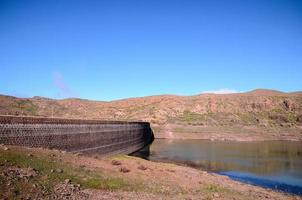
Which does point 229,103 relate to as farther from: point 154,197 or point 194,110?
point 154,197

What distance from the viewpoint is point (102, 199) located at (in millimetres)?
19047

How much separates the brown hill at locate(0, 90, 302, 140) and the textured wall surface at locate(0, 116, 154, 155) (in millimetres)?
67641

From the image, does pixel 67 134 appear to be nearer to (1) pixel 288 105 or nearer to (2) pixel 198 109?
(2) pixel 198 109

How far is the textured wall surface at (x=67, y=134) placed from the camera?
2712 centimetres

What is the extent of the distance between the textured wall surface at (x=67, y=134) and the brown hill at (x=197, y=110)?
6764 cm

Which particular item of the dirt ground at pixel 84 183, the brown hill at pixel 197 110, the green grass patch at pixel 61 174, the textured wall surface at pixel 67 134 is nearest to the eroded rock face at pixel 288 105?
the brown hill at pixel 197 110

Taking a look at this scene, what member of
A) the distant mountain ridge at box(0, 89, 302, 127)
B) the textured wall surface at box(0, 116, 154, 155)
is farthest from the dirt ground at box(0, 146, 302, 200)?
the distant mountain ridge at box(0, 89, 302, 127)

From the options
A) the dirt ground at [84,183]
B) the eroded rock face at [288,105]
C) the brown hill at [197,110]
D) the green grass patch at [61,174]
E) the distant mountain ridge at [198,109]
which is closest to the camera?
the dirt ground at [84,183]

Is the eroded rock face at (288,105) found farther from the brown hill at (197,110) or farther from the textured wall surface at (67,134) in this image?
the textured wall surface at (67,134)

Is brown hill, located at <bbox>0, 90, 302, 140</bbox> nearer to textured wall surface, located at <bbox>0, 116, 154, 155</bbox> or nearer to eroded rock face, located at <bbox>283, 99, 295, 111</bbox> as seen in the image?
eroded rock face, located at <bbox>283, 99, 295, 111</bbox>

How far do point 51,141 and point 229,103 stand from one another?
131 metres

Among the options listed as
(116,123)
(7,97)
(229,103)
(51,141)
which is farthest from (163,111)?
(51,141)

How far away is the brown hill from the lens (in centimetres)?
13388

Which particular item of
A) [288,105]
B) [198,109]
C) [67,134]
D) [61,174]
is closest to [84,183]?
[61,174]
